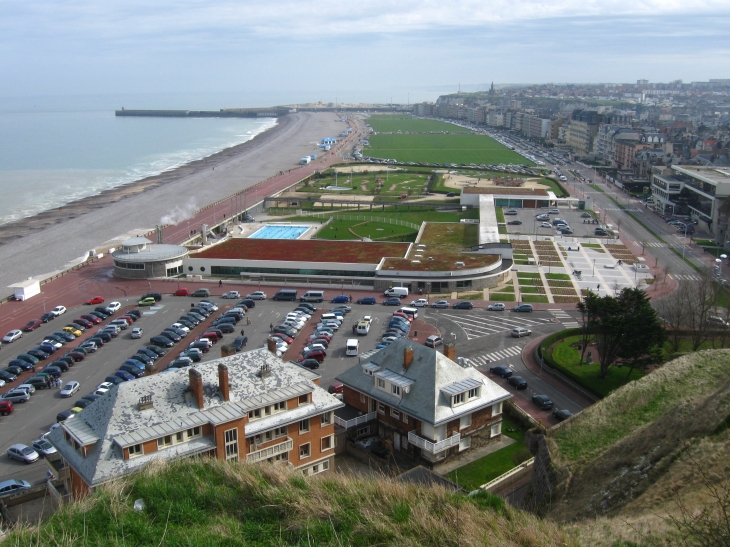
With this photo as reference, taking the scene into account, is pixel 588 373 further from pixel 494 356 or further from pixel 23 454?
pixel 23 454

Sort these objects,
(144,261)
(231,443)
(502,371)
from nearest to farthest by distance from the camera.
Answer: (231,443)
(502,371)
(144,261)

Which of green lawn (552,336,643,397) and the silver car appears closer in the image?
the silver car

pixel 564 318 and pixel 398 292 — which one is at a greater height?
pixel 398 292

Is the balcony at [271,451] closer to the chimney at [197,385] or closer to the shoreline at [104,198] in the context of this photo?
the chimney at [197,385]

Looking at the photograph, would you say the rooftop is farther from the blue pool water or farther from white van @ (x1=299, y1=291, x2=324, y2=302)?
the blue pool water

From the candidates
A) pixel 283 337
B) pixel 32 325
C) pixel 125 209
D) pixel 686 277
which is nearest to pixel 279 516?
pixel 283 337

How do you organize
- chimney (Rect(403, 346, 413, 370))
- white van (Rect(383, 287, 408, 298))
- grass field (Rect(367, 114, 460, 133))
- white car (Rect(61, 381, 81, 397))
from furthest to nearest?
grass field (Rect(367, 114, 460, 133)), white van (Rect(383, 287, 408, 298)), white car (Rect(61, 381, 81, 397)), chimney (Rect(403, 346, 413, 370))

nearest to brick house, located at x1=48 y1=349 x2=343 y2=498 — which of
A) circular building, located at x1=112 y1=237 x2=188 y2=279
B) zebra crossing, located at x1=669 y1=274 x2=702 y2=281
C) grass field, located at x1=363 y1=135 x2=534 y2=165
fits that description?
circular building, located at x1=112 y1=237 x2=188 y2=279

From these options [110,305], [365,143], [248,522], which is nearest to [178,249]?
[110,305]
